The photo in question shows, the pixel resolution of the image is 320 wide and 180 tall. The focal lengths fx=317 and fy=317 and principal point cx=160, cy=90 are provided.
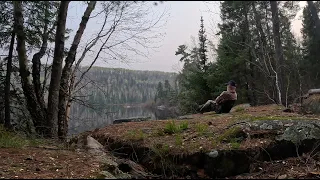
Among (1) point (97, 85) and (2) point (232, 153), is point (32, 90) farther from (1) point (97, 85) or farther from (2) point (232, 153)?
(2) point (232, 153)

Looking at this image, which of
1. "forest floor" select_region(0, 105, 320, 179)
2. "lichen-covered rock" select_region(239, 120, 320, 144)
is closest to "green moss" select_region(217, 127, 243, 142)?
"forest floor" select_region(0, 105, 320, 179)

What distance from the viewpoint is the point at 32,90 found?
8.94 meters

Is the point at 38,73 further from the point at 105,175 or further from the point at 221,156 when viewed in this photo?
the point at 221,156

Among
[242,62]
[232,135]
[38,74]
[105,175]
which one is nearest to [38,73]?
[38,74]

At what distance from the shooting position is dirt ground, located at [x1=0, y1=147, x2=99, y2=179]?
13.9 feet

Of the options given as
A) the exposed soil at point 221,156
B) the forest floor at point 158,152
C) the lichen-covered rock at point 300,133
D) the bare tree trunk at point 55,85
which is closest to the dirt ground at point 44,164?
the forest floor at point 158,152

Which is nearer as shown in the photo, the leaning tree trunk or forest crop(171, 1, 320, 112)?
the leaning tree trunk

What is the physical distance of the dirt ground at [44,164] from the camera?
167 inches

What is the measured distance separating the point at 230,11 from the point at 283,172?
17206mm

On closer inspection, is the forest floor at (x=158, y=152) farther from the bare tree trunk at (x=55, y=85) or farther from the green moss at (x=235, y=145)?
the bare tree trunk at (x=55, y=85)

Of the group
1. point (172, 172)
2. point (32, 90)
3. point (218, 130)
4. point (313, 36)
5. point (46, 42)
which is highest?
point (313, 36)

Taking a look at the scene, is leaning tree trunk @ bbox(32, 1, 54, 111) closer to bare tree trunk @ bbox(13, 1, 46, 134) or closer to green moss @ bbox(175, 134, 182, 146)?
bare tree trunk @ bbox(13, 1, 46, 134)

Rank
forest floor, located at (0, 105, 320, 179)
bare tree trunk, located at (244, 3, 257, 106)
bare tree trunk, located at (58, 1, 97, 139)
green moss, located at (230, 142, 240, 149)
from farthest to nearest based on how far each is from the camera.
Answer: bare tree trunk, located at (244, 3, 257, 106)
bare tree trunk, located at (58, 1, 97, 139)
green moss, located at (230, 142, 240, 149)
forest floor, located at (0, 105, 320, 179)

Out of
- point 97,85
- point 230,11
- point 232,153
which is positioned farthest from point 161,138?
point 230,11
